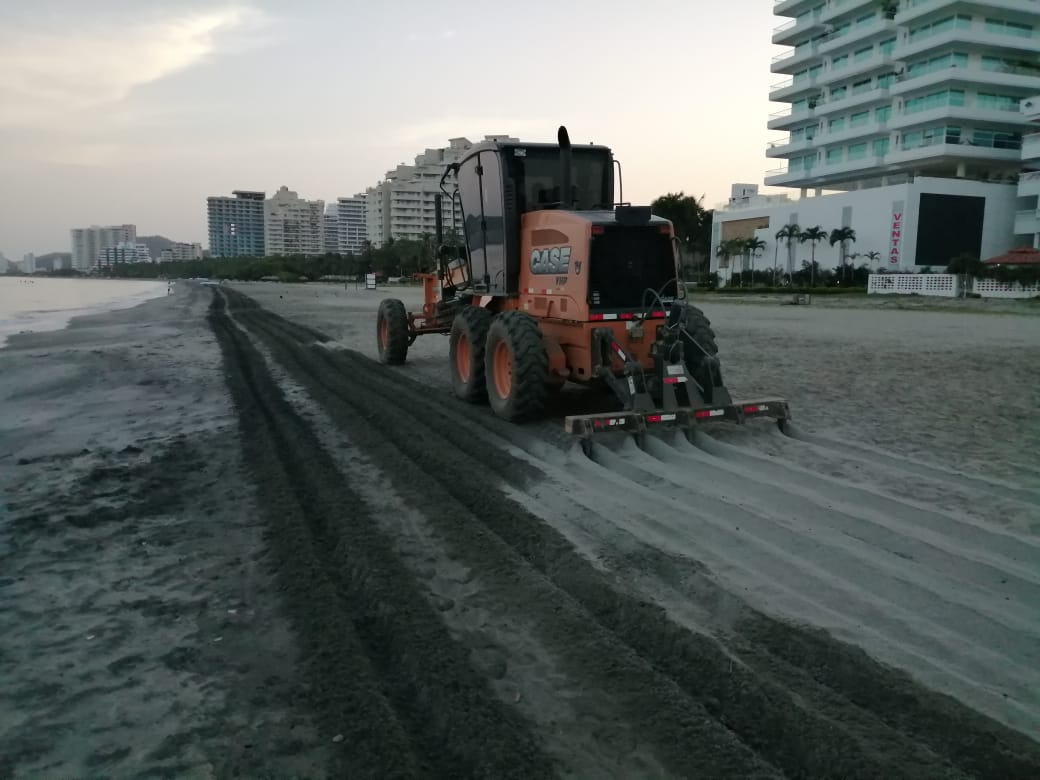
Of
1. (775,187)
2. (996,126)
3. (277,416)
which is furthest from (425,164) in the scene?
(277,416)

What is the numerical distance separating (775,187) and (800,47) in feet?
44.4

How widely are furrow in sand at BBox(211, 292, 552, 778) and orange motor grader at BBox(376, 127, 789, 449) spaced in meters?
2.67

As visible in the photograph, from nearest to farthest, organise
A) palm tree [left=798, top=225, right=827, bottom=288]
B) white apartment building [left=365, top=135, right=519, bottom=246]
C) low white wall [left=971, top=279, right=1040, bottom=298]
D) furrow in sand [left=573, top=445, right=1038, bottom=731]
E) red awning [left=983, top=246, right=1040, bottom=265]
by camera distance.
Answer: furrow in sand [left=573, top=445, right=1038, bottom=731]
low white wall [left=971, top=279, right=1040, bottom=298]
red awning [left=983, top=246, right=1040, bottom=265]
palm tree [left=798, top=225, right=827, bottom=288]
white apartment building [left=365, top=135, right=519, bottom=246]

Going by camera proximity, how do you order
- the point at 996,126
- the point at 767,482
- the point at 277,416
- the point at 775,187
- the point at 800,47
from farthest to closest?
the point at 775,187 → the point at 800,47 → the point at 996,126 → the point at 277,416 → the point at 767,482

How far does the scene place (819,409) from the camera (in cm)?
939

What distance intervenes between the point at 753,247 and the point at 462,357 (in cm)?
6483

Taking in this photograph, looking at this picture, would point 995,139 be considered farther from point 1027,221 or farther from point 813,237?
point 813,237

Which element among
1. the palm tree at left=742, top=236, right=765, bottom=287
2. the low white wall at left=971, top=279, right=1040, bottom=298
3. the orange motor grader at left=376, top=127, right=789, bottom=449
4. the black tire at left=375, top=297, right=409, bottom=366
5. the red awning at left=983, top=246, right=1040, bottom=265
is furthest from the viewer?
the palm tree at left=742, top=236, right=765, bottom=287

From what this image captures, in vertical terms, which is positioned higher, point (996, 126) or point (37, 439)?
point (996, 126)

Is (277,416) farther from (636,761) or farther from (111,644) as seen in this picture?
(636,761)

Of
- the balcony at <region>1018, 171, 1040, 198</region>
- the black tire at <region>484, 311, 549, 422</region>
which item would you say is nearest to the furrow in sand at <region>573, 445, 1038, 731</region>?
the black tire at <region>484, 311, 549, 422</region>

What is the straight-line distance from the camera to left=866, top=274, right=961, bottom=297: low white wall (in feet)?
145

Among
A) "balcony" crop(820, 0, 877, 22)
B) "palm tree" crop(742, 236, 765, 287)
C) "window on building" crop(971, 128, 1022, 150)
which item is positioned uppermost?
"balcony" crop(820, 0, 877, 22)

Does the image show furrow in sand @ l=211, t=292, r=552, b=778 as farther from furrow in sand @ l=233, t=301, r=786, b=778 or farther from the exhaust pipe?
the exhaust pipe
